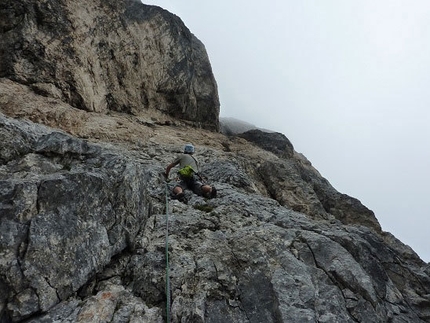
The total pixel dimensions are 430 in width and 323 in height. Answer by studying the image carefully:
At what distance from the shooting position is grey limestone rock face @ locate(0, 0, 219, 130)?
16.5 metres

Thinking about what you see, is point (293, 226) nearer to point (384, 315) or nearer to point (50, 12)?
point (384, 315)

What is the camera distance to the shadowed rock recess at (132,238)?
20.8 ft

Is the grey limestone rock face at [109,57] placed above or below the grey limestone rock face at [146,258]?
above

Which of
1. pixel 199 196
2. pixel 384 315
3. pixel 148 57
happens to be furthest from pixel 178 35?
pixel 384 315

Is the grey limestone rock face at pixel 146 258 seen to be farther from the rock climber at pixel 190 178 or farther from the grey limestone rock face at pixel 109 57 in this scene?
the grey limestone rock face at pixel 109 57

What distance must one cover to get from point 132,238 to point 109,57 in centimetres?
1545

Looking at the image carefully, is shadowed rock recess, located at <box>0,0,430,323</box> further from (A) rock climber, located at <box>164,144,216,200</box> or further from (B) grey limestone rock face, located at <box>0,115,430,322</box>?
(A) rock climber, located at <box>164,144,216,200</box>

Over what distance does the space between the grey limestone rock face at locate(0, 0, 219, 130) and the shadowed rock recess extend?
0.11m

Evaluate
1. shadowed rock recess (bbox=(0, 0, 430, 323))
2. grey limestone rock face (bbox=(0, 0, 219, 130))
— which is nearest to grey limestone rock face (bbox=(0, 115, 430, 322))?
shadowed rock recess (bbox=(0, 0, 430, 323))

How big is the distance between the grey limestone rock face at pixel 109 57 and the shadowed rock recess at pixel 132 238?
0.11 meters

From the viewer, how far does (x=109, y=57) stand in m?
20.6

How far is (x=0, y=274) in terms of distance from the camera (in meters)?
5.68

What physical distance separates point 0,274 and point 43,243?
850 mm

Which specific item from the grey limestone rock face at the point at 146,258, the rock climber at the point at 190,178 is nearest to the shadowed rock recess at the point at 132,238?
the grey limestone rock face at the point at 146,258
